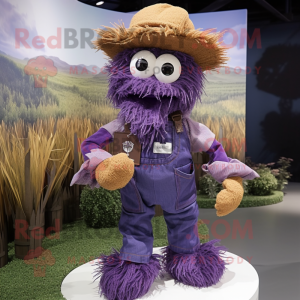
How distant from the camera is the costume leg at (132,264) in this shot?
4.37 ft

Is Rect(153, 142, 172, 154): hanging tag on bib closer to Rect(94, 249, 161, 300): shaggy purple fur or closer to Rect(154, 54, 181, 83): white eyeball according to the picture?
Rect(154, 54, 181, 83): white eyeball

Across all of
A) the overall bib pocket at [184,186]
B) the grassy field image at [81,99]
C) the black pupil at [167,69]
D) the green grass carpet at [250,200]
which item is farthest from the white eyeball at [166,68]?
the green grass carpet at [250,200]

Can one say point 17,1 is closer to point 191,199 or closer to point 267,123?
point 191,199

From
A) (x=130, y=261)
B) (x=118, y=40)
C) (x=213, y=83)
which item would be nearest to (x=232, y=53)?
(x=213, y=83)

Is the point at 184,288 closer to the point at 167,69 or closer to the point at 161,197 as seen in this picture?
the point at 161,197

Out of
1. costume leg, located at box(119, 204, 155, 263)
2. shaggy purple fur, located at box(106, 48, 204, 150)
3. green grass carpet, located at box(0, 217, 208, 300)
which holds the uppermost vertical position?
shaggy purple fur, located at box(106, 48, 204, 150)

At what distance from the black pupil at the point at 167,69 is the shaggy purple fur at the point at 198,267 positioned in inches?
30.6

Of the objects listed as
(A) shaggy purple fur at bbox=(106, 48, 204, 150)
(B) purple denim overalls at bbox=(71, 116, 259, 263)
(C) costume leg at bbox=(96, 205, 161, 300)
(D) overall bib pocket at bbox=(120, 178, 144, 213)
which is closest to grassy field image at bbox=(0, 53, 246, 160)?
(A) shaggy purple fur at bbox=(106, 48, 204, 150)

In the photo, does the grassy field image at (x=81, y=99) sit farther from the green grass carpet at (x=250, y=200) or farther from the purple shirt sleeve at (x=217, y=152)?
the green grass carpet at (x=250, y=200)

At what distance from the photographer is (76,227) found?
2.61m

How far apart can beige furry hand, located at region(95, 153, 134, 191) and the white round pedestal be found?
508 millimetres

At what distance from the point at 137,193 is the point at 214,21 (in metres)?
2.89

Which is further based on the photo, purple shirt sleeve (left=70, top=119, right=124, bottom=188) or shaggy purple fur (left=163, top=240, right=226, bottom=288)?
shaggy purple fur (left=163, top=240, right=226, bottom=288)

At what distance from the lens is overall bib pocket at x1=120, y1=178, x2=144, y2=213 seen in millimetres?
1383
